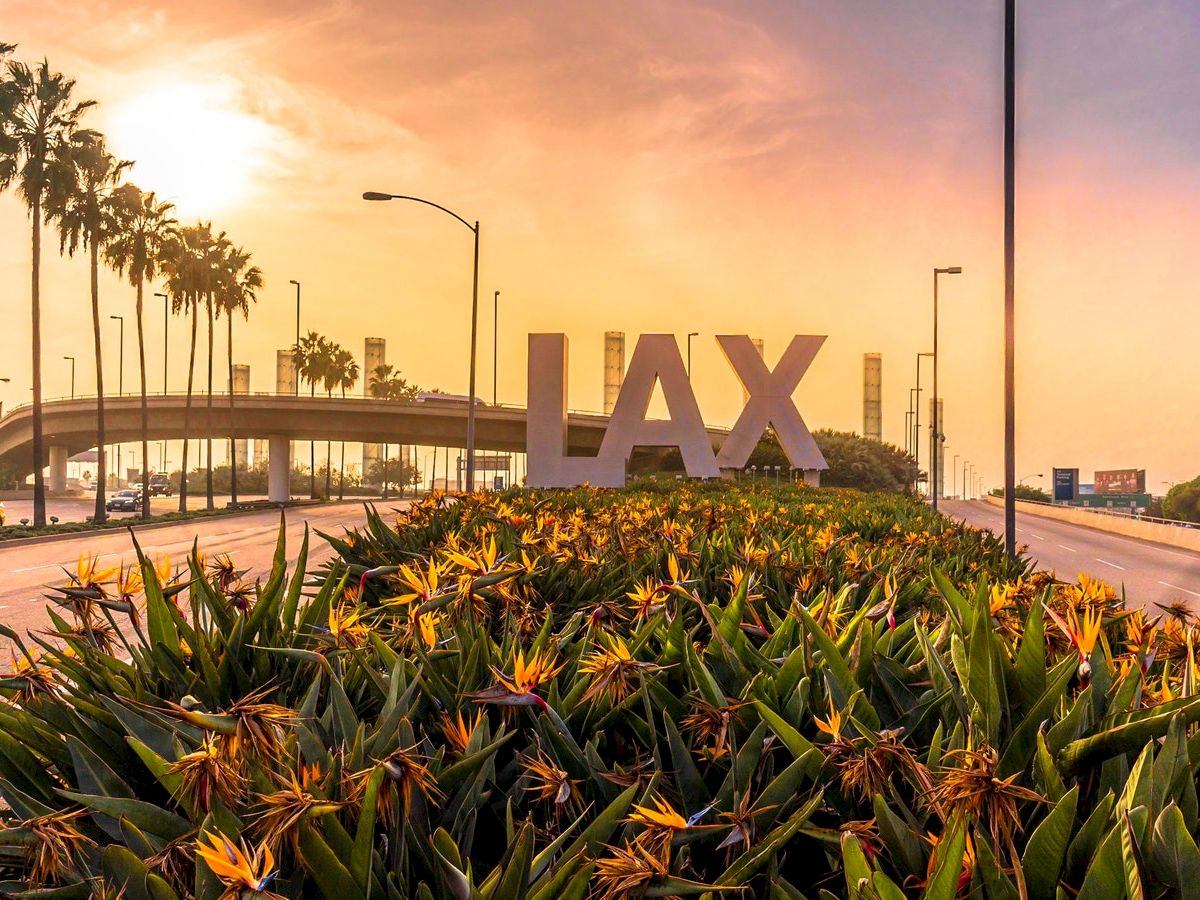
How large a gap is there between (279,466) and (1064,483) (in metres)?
64.1

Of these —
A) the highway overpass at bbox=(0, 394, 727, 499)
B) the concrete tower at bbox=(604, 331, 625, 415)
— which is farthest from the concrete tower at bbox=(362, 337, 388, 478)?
the highway overpass at bbox=(0, 394, 727, 499)

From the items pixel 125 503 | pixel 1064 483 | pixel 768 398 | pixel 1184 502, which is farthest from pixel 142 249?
pixel 1184 502

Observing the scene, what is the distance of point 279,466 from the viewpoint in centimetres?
7338

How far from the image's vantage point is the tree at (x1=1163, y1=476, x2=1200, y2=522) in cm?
8369

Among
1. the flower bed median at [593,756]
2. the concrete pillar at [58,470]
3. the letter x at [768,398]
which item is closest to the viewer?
the flower bed median at [593,756]

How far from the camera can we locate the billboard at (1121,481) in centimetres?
9812

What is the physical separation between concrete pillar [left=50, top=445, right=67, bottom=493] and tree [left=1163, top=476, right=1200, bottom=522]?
350 feet

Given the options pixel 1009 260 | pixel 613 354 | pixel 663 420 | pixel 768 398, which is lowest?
pixel 663 420

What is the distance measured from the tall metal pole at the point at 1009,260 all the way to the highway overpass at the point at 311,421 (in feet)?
157

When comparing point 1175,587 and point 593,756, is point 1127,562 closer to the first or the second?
point 1175,587

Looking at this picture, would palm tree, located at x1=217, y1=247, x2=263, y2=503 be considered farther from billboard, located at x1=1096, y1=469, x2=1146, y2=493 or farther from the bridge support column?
billboard, located at x1=1096, y1=469, x2=1146, y2=493

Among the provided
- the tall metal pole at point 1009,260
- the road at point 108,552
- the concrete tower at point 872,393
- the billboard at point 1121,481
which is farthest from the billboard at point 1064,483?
the concrete tower at point 872,393

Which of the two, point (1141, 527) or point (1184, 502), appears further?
point (1184, 502)

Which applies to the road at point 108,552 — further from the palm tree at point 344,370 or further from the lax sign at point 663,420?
the palm tree at point 344,370
